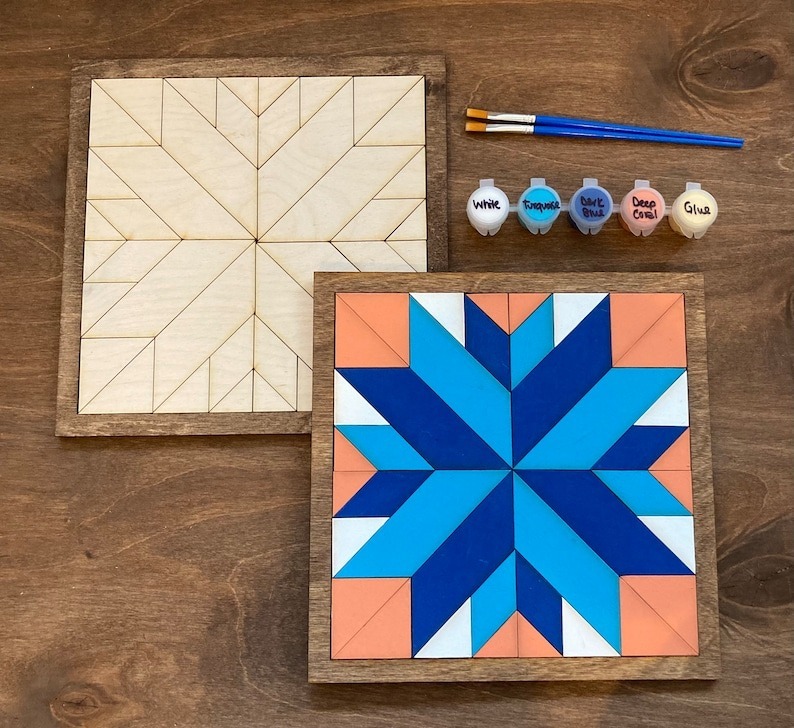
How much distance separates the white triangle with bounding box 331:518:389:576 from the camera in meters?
0.83

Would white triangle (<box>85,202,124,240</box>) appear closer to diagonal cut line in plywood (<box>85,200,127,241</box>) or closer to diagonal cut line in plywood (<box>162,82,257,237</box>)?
diagonal cut line in plywood (<box>85,200,127,241</box>)

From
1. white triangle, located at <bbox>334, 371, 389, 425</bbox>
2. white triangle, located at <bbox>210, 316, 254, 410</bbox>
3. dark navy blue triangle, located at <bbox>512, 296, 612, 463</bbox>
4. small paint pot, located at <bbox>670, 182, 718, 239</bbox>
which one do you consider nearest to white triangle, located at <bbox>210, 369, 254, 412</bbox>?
white triangle, located at <bbox>210, 316, 254, 410</bbox>

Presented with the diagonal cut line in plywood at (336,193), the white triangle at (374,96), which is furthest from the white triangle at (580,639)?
the white triangle at (374,96)

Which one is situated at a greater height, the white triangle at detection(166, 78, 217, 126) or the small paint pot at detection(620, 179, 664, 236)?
the white triangle at detection(166, 78, 217, 126)

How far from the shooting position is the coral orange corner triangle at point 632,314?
863mm

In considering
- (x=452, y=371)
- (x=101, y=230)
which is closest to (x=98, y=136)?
(x=101, y=230)

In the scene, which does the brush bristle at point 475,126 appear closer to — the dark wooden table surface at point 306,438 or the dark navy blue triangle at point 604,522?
the dark wooden table surface at point 306,438

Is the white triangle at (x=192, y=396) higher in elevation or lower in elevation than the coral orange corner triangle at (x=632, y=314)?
lower

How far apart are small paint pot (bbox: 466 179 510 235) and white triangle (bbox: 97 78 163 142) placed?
435mm

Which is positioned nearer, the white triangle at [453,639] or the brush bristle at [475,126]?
the white triangle at [453,639]

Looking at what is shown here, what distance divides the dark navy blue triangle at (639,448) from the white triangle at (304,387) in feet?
1.20

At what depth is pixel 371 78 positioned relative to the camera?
0.93 metres

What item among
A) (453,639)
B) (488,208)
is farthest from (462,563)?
(488,208)

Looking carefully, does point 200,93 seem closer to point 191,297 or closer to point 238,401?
point 191,297
